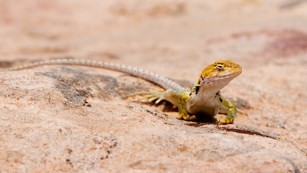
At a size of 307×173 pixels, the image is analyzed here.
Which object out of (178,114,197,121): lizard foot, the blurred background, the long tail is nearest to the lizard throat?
(178,114,197,121): lizard foot

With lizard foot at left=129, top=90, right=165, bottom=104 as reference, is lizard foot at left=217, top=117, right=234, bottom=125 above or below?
below

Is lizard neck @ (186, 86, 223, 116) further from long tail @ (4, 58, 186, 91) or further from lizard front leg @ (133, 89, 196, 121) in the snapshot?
long tail @ (4, 58, 186, 91)

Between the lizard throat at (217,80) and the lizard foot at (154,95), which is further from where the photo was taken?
the lizard foot at (154,95)

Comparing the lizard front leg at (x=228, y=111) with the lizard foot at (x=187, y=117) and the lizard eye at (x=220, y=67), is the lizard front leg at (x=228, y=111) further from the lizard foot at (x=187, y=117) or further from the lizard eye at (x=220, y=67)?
the lizard eye at (x=220, y=67)

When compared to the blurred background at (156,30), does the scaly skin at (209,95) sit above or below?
below

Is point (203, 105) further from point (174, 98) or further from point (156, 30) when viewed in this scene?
point (156, 30)

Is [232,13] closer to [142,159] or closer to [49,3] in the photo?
[49,3]

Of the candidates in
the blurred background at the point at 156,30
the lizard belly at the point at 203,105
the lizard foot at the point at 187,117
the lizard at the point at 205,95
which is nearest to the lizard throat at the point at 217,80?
the lizard at the point at 205,95
